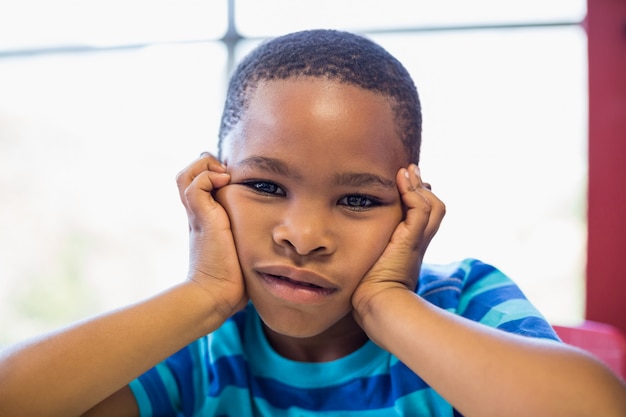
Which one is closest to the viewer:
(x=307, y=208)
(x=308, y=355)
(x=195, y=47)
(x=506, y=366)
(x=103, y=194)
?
(x=506, y=366)

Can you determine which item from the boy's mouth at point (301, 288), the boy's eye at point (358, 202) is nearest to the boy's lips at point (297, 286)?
the boy's mouth at point (301, 288)

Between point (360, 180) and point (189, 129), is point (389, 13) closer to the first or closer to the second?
point (189, 129)

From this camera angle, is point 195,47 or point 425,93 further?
point 195,47

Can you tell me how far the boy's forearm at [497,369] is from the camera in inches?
21.7

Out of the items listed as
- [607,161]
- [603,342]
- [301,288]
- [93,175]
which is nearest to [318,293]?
[301,288]

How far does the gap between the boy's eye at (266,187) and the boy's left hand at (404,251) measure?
0.16m

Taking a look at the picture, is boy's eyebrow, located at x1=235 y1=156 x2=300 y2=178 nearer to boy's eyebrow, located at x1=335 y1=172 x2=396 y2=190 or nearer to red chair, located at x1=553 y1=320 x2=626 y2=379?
boy's eyebrow, located at x1=335 y1=172 x2=396 y2=190

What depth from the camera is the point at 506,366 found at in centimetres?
58

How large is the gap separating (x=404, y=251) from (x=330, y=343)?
0.22 metres

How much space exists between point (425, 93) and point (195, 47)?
28.7 inches

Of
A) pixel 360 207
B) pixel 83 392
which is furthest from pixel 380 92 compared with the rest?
pixel 83 392

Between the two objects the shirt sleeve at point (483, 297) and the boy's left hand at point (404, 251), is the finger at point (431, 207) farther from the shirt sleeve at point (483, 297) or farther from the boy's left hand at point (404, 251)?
the shirt sleeve at point (483, 297)

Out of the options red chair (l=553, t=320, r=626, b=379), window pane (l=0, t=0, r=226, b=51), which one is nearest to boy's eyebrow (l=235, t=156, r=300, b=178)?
red chair (l=553, t=320, r=626, b=379)

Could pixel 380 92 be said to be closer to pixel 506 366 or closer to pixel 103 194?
pixel 506 366
